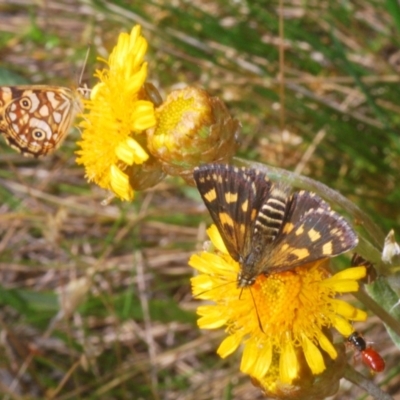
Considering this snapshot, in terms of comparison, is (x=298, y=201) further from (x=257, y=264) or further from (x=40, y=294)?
(x=40, y=294)

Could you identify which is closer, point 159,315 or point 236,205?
point 236,205

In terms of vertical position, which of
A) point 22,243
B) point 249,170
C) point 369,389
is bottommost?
point 22,243

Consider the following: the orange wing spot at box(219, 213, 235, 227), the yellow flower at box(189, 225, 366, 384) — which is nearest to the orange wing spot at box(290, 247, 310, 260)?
the yellow flower at box(189, 225, 366, 384)

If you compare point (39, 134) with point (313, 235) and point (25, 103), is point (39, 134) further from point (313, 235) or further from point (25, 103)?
point (313, 235)

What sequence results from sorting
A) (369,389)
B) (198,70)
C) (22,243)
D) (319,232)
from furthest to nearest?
1. (22,243)
2. (198,70)
3. (369,389)
4. (319,232)

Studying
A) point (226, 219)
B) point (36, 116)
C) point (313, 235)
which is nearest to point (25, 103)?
point (36, 116)

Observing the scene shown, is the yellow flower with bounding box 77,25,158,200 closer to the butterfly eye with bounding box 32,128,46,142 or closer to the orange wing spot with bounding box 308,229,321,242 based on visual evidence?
the butterfly eye with bounding box 32,128,46,142

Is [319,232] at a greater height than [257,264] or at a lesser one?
greater

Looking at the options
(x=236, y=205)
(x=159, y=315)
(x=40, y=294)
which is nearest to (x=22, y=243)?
(x=40, y=294)
